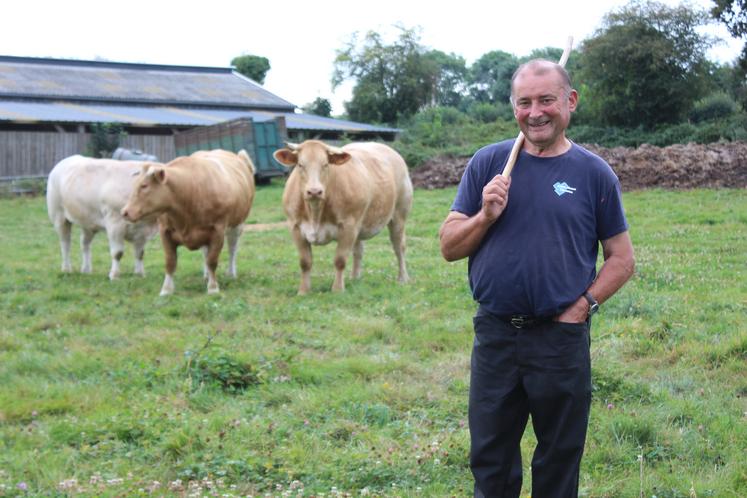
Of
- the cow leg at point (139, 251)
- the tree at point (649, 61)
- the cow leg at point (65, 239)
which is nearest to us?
the cow leg at point (139, 251)

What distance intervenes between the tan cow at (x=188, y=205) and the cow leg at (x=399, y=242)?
2.27 m

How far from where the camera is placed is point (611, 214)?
3654 mm

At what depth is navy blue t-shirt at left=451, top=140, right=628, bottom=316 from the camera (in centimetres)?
353

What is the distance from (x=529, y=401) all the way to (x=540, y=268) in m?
0.60

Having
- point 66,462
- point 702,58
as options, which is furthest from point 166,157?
point 66,462

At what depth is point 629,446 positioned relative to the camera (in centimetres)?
512

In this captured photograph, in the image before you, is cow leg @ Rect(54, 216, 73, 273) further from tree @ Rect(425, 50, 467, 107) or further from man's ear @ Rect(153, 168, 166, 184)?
tree @ Rect(425, 50, 467, 107)

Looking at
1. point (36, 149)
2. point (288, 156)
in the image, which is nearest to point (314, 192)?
point (288, 156)

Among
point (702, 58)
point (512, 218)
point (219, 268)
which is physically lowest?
point (219, 268)

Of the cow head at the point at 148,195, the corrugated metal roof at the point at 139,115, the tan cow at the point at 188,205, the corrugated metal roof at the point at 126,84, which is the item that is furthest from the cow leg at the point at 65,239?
the corrugated metal roof at the point at 126,84

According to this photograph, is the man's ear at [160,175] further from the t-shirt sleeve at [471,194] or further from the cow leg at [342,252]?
the t-shirt sleeve at [471,194]

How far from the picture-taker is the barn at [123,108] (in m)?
33.7

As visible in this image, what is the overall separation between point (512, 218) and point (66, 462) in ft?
10.0

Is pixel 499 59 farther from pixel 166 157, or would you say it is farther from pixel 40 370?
pixel 40 370
